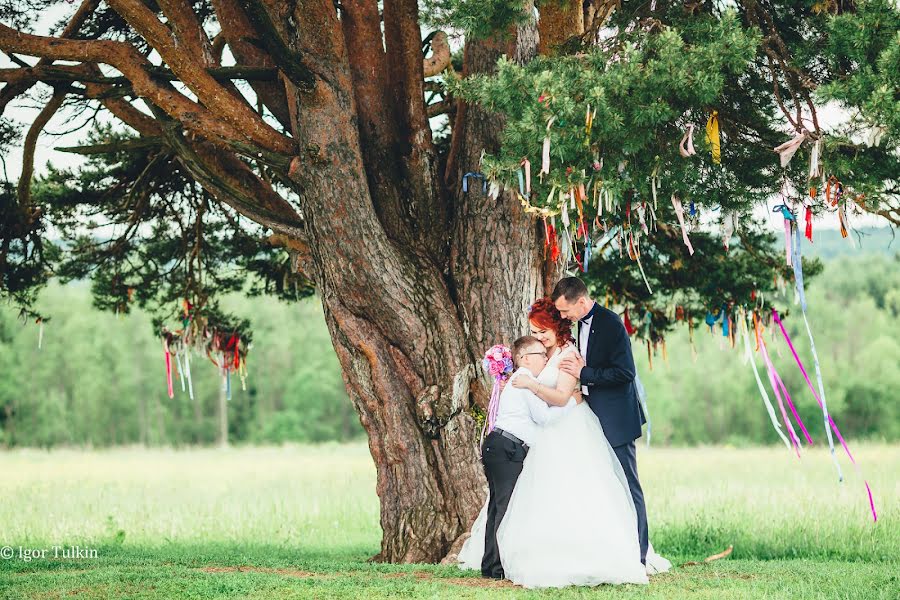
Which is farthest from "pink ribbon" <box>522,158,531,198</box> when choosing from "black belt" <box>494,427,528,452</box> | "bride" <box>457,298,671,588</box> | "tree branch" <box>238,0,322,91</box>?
"tree branch" <box>238,0,322,91</box>

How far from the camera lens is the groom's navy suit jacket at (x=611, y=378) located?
21.7ft

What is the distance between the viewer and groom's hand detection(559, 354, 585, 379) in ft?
21.5

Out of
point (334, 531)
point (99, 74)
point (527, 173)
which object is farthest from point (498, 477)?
point (334, 531)

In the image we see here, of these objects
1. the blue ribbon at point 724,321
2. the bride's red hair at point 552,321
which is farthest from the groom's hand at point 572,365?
the blue ribbon at point 724,321

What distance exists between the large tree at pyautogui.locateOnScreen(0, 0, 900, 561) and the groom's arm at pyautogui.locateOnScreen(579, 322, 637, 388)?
870 millimetres

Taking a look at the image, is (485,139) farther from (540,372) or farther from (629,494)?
(629,494)

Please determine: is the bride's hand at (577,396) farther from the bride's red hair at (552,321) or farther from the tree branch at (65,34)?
the tree branch at (65,34)

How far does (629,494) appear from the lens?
659 centimetres

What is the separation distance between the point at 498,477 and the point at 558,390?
78 centimetres

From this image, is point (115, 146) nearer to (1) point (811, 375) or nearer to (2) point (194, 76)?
(2) point (194, 76)

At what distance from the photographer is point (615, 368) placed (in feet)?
21.7

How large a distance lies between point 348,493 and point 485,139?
10349 mm

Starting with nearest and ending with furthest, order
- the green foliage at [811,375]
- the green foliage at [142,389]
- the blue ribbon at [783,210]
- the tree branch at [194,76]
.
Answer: the blue ribbon at [783,210] < the tree branch at [194,76] < the green foliage at [811,375] < the green foliage at [142,389]

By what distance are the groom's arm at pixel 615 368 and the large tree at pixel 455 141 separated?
0.87 metres
